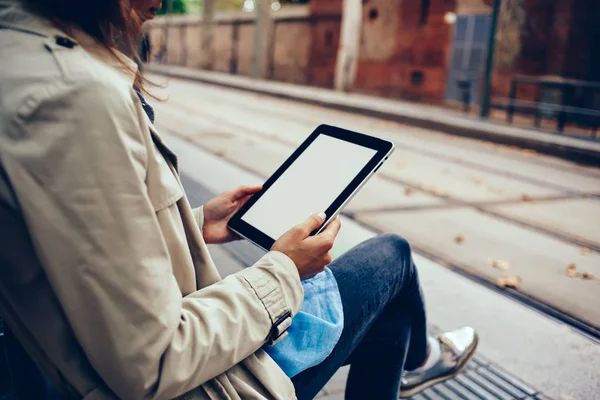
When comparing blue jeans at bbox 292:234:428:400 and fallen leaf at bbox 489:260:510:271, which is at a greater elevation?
blue jeans at bbox 292:234:428:400

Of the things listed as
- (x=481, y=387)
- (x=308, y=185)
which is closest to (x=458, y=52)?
(x=481, y=387)

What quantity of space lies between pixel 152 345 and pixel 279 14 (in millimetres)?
24132

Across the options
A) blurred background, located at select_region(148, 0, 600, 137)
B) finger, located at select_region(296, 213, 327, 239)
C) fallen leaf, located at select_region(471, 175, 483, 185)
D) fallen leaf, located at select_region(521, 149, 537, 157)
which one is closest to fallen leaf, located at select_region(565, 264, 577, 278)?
fallen leaf, located at select_region(471, 175, 483, 185)

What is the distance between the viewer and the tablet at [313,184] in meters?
1.50

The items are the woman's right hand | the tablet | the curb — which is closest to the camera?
the woman's right hand

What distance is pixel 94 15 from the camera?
3.57ft

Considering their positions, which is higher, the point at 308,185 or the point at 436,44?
the point at 436,44

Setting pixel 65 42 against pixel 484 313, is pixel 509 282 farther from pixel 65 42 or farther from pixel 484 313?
pixel 65 42

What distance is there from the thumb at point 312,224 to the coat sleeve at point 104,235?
35cm

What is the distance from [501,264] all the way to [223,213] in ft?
9.34

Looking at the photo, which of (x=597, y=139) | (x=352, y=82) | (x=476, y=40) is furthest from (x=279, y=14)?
(x=597, y=139)

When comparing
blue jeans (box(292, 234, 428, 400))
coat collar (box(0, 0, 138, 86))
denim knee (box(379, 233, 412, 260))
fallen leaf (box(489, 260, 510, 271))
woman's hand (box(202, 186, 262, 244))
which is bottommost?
fallen leaf (box(489, 260, 510, 271))

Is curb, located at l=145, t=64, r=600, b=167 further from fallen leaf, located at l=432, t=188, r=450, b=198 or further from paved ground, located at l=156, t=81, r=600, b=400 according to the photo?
fallen leaf, located at l=432, t=188, r=450, b=198

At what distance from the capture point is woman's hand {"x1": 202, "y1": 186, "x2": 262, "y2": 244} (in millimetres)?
1729
